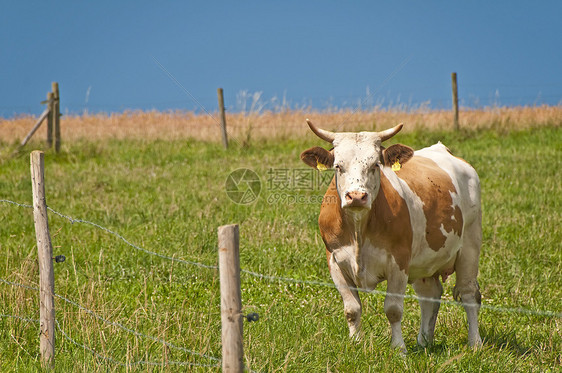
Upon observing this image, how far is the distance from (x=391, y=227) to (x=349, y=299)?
64 centimetres

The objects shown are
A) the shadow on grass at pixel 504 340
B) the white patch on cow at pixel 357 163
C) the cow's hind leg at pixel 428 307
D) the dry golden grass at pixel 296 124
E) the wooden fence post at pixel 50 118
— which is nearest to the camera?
the white patch on cow at pixel 357 163

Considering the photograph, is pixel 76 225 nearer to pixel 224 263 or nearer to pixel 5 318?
pixel 5 318

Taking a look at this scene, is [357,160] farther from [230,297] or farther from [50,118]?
[50,118]

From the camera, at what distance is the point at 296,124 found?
18.4m

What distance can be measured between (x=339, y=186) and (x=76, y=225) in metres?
5.43

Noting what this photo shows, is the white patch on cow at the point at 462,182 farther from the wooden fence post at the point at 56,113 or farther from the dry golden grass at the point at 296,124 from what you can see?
the wooden fence post at the point at 56,113

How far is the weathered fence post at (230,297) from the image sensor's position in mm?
3029

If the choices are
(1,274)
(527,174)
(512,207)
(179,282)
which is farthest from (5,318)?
(527,174)

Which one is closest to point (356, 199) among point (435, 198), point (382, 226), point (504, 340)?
point (382, 226)

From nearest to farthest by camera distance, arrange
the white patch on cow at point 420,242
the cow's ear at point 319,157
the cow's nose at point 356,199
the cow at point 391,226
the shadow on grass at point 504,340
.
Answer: the cow's nose at point 356,199
the cow at point 391,226
the cow's ear at point 319,157
the white patch on cow at point 420,242
the shadow on grass at point 504,340

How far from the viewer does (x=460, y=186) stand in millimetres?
5695

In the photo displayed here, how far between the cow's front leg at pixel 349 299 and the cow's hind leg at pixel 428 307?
61 centimetres

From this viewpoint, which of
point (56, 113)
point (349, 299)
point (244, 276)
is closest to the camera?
point (349, 299)

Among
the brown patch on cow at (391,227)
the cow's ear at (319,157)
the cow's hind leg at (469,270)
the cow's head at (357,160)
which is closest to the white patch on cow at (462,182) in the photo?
the cow's hind leg at (469,270)
